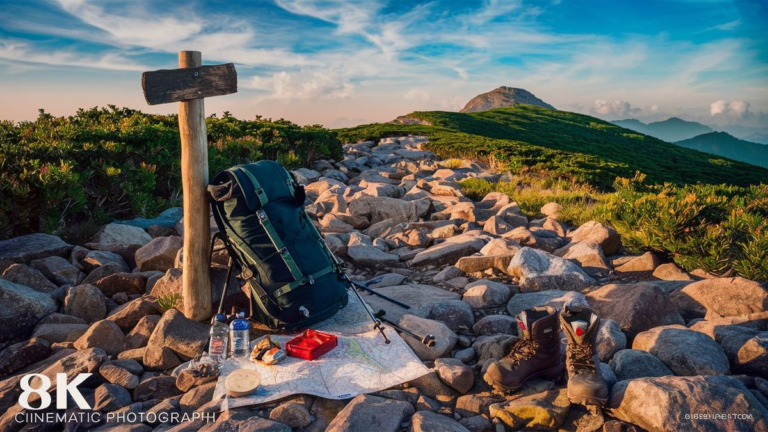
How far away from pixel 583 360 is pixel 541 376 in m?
0.40

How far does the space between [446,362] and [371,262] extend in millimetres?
3008

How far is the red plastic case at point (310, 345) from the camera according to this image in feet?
13.9

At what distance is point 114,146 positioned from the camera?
332 inches

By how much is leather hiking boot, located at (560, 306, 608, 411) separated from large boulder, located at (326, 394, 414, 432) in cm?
113

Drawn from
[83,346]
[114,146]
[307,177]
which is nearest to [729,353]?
[83,346]

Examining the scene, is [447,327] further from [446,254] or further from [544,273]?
[446,254]

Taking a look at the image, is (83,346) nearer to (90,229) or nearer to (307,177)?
(90,229)

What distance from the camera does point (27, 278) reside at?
18.8 feet

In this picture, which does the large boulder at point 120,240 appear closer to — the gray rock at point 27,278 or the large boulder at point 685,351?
the gray rock at point 27,278

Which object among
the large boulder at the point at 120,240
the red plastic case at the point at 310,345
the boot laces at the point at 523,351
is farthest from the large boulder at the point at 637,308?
the large boulder at the point at 120,240

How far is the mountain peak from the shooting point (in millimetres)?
64375

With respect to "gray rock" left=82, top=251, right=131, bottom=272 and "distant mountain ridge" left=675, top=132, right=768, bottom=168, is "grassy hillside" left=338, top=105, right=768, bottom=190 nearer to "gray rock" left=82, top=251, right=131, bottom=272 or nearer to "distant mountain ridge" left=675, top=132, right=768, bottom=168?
"gray rock" left=82, top=251, right=131, bottom=272

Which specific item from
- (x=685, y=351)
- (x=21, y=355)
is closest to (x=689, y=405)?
(x=685, y=351)

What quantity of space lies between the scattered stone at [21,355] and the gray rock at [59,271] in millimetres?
1408
